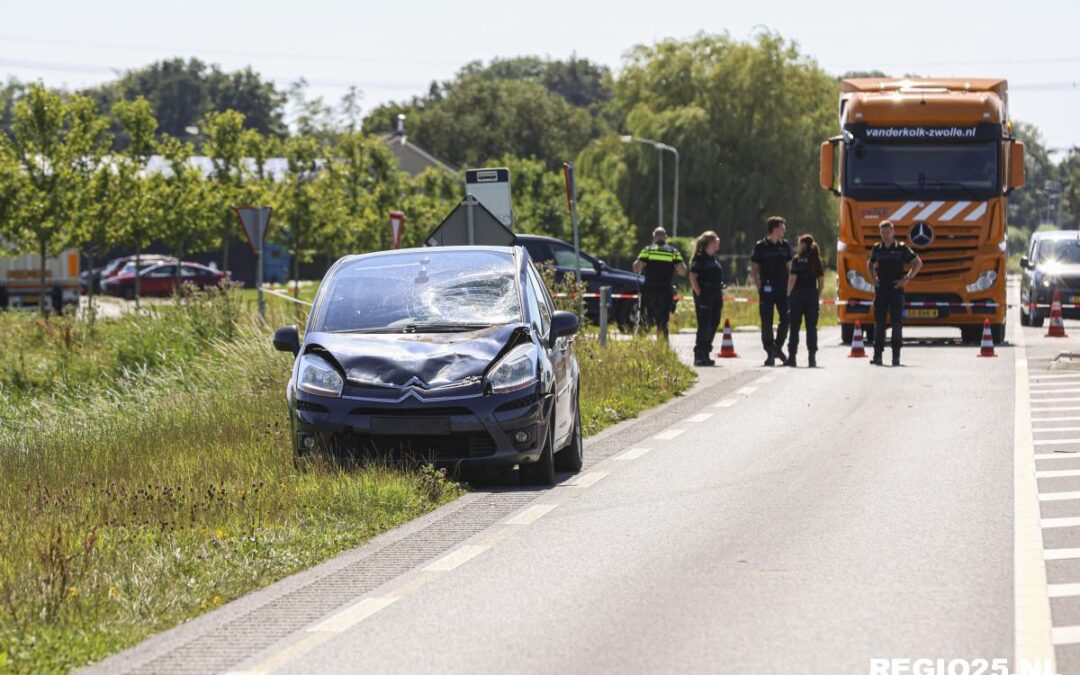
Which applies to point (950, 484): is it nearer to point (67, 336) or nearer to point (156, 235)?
point (67, 336)

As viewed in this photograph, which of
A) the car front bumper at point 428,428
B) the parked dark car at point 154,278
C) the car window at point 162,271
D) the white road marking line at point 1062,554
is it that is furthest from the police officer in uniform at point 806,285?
the car window at point 162,271

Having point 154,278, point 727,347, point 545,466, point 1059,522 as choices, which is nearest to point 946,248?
point 727,347

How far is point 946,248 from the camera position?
26.3 meters

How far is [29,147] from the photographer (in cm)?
4509

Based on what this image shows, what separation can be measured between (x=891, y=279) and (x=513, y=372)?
12653 mm

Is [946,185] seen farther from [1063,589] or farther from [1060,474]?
[1063,589]

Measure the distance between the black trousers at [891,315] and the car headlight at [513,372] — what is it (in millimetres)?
12435

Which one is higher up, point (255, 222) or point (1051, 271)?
point (255, 222)

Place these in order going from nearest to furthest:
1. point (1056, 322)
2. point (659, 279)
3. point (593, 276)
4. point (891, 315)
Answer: point (891, 315), point (659, 279), point (1056, 322), point (593, 276)

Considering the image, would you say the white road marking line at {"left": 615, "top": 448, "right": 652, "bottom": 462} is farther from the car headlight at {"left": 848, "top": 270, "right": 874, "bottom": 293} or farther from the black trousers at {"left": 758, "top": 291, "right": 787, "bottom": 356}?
the car headlight at {"left": 848, "top": 270, "right": 874, "bottom": 293}

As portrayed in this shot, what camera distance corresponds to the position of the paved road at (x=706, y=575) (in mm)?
6652

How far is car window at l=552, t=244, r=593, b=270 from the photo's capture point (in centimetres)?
3197

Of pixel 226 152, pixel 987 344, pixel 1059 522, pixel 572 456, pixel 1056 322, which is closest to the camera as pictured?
pixel 1059 522

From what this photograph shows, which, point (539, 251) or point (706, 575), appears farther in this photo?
point (539, 251)
